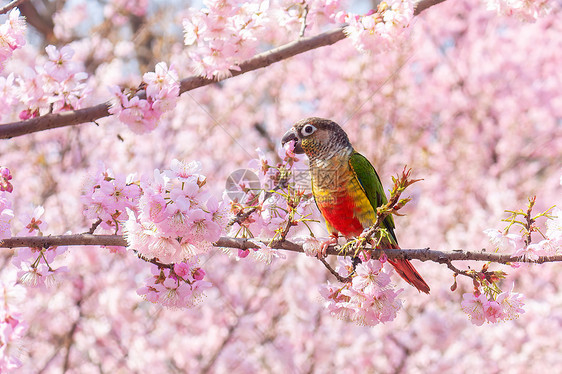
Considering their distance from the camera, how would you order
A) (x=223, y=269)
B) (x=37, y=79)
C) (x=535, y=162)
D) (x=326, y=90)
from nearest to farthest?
(x=37, y=79)
(x=223, y=269)
(x=326, y=90)
(x=535, y=162)

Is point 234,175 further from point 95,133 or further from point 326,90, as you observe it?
point 326,90

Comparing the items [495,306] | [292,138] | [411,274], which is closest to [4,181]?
[292,138]

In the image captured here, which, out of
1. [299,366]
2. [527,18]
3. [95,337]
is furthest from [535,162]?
[95,337]

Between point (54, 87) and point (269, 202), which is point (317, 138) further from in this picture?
point (54, 87)

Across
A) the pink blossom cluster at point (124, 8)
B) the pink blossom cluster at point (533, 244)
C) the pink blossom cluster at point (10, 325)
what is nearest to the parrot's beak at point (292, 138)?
the pink blossom cluster at point (533, 244)

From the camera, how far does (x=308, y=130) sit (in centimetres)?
365

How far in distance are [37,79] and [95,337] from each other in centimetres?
535

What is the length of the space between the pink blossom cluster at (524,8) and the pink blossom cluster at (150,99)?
248 cm

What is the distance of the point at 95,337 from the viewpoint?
766 cm

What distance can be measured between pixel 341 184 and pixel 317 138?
0.44 meters

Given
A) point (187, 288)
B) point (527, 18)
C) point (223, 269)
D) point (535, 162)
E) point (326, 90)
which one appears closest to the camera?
point (187, 288)

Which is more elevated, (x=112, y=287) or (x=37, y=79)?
(x=37, y=79)

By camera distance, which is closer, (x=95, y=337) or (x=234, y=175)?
(x=234, y=175)

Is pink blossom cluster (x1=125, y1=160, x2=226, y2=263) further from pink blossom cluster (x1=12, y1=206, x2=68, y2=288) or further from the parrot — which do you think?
the parrot
